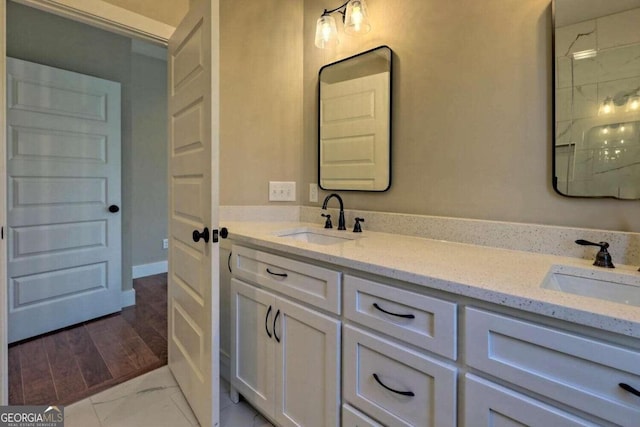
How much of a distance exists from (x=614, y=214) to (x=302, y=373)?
4.11 feet

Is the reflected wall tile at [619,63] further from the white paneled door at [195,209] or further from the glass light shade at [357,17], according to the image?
the white paneled door at [195,209]

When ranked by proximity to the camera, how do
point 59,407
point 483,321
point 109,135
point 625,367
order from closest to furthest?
point 625,367 < point 483,321 < point 59,407 < point 109,135

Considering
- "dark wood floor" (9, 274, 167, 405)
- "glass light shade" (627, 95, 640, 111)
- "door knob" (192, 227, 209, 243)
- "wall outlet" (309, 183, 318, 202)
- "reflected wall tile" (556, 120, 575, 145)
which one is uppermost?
"glass light shade" (627, 95, 640, 111)

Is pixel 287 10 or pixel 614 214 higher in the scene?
pixel 287 10

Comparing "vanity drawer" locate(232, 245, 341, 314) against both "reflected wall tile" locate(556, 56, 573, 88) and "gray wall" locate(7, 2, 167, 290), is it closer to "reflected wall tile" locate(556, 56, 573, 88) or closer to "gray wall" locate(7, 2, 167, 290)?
"reflected wall tile" locate(556, 56, 573, 88)

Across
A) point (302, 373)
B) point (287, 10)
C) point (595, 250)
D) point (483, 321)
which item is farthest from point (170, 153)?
point (595, 250)

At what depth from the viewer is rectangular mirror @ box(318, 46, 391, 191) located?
5.63 feet

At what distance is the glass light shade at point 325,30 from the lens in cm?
184

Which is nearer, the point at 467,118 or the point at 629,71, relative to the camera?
the point at 629,71

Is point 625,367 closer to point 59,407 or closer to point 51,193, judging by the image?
point 59,407

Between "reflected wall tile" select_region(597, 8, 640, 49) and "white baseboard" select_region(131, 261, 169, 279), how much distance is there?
436cm

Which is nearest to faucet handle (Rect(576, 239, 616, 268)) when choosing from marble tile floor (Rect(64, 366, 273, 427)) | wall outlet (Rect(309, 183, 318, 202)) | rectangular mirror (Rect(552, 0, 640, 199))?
rectangular mirror (Rect(552, 0, 640, 199))

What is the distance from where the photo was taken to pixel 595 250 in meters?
1.14

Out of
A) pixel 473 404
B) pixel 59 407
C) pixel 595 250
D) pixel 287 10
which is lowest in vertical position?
pixel 59 407
